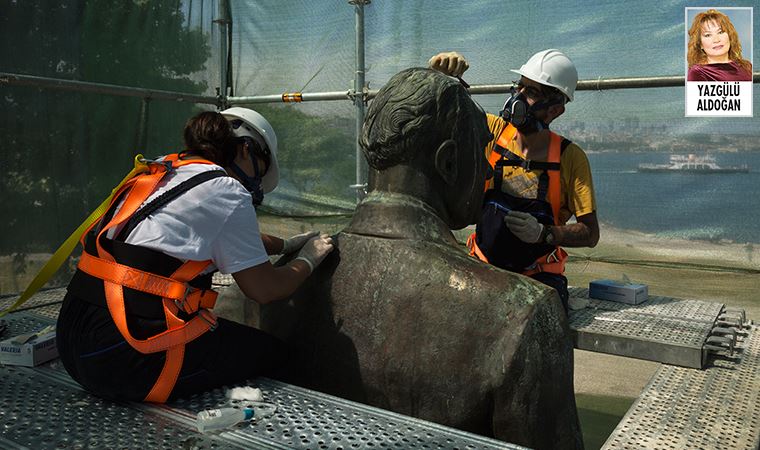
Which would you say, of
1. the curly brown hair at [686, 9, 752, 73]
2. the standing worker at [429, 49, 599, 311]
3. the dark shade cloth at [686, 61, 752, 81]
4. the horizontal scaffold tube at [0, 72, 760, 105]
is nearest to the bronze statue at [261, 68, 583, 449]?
the standing worker at [429, 49, 599, 311]

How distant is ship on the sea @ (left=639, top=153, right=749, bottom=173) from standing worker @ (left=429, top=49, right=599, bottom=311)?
3062 mm

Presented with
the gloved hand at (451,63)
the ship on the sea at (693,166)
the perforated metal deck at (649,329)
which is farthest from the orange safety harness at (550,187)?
the ship on the sea at (693,166)

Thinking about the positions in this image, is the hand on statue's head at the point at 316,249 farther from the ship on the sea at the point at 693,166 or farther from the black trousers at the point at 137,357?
the ship on the sea at the point at 693,166

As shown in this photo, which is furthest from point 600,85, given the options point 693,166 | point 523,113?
point 523,113

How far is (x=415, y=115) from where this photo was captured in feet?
6.63

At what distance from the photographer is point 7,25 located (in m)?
5.75

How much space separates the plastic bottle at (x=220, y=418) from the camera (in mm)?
1637

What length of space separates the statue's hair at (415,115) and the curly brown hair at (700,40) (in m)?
4.19

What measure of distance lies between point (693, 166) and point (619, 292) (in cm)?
268

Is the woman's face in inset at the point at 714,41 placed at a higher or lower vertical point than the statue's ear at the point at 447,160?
higher

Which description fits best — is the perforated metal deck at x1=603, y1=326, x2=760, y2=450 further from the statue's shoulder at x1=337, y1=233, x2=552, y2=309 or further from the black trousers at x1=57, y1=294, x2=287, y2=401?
the black trousers at x1=57, y1=294, x2=287, y2=401

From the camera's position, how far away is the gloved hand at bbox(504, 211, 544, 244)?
296cm

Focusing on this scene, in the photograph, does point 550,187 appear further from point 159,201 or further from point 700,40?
point 700,40

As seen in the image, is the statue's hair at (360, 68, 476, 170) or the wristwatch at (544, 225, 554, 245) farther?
the wristwatch at (544, 225, 554, 245)
